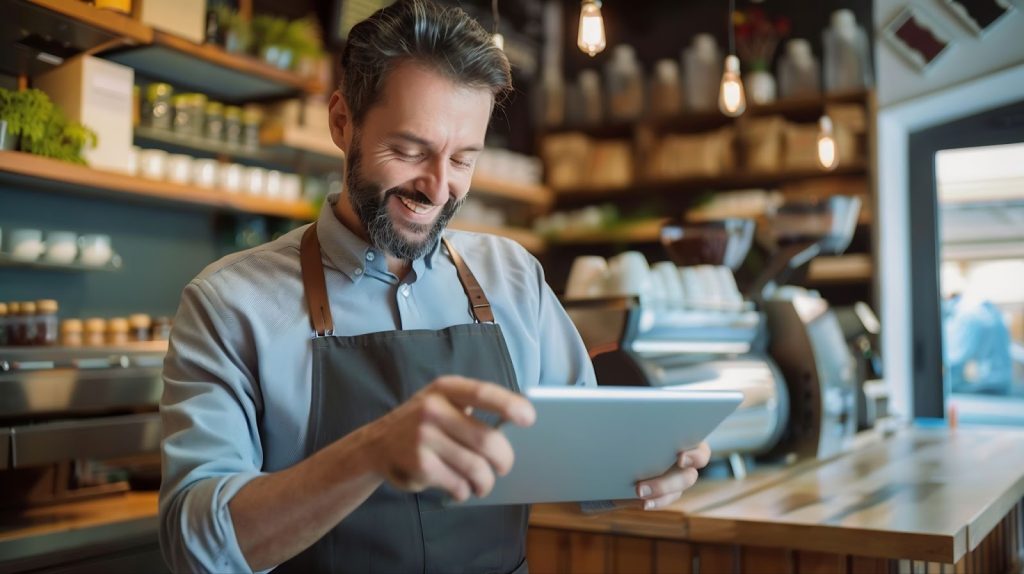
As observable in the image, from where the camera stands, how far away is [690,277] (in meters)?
2.50

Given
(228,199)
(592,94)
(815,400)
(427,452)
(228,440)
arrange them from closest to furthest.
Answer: (427,452) → (228,440) → (815,400) → (228,199) → (592,94)

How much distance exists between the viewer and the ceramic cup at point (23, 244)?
2773mm

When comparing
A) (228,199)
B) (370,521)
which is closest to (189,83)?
(228,199)

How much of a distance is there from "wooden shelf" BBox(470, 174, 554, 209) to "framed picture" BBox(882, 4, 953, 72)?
2081 mm

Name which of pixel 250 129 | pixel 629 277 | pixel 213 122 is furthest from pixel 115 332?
pixel 629 277

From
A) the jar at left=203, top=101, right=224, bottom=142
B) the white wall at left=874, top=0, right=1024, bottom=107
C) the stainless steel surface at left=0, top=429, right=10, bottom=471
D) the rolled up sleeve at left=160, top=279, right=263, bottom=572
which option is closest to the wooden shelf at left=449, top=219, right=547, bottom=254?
the jar at left=203, top=101, right=224, bottom=142

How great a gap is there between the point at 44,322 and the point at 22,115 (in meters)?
0.59

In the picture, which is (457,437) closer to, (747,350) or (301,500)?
(301,500)

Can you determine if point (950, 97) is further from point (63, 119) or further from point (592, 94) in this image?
point (63, 119)

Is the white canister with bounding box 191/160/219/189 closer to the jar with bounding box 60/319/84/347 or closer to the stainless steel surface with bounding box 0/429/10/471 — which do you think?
the jar with bounding box 60/319/84/347

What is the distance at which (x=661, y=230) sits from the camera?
9.21ft

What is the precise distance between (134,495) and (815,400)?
194 centimetres

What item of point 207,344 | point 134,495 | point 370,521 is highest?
point 207,344

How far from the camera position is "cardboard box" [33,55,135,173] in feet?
9.34
